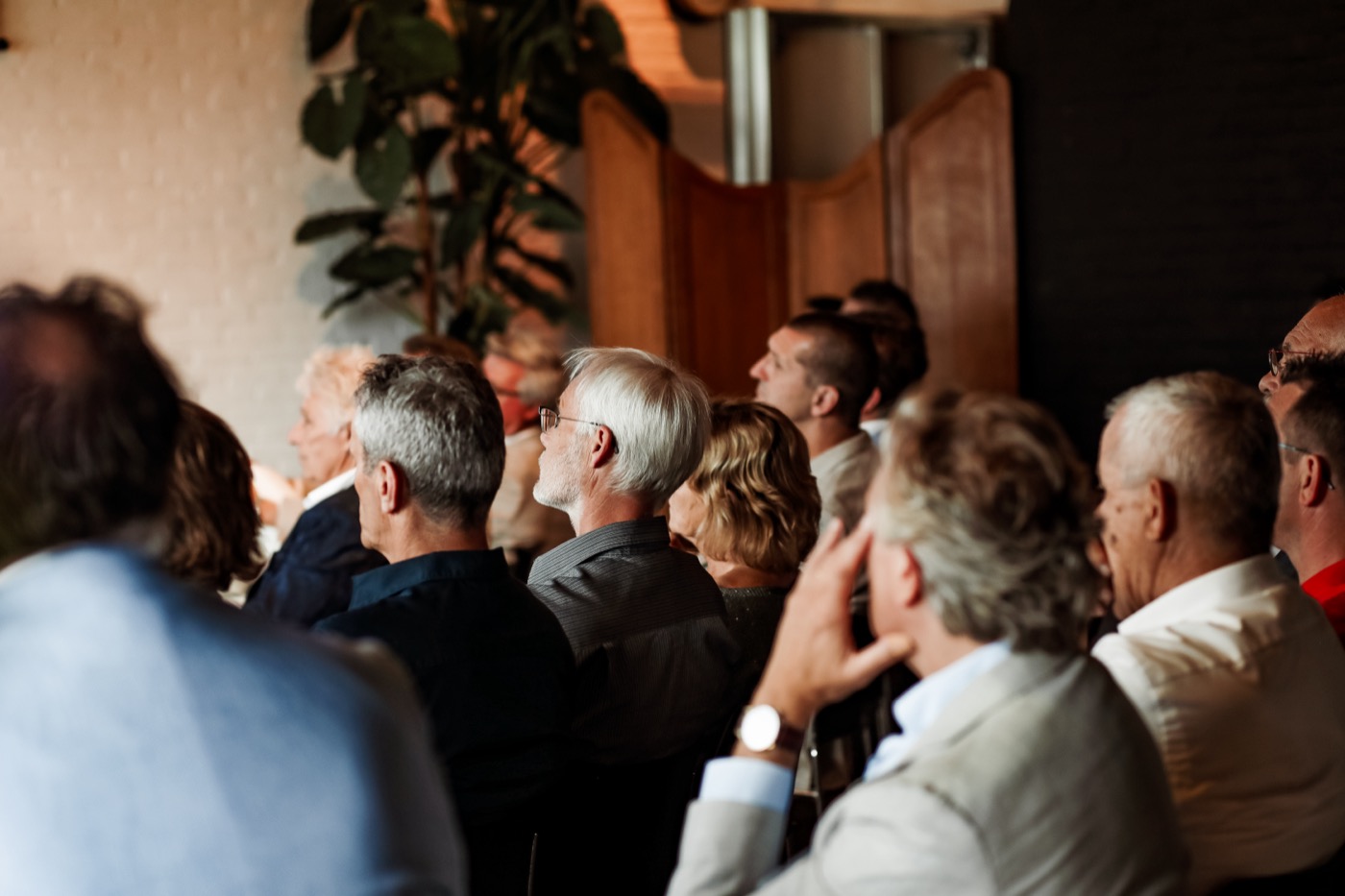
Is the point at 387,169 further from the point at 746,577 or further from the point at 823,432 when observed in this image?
the point at 746,577

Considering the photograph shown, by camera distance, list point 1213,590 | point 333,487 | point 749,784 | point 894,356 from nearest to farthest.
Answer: point 749,784 → point 1213,590 → point 333,487 → point 894,356

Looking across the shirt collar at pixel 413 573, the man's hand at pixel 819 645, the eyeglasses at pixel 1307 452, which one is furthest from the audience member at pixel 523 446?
the man's hand at pixel 819 645

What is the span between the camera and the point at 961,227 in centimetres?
572

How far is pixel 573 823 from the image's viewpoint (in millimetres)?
2021

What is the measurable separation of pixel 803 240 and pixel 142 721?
5.19 meters

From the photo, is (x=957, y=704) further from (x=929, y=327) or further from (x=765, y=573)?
(x=929, y=327)

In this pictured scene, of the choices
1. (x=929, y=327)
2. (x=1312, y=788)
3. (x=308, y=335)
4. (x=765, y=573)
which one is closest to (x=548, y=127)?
(x=308, y=335)

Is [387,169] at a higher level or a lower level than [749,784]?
higher

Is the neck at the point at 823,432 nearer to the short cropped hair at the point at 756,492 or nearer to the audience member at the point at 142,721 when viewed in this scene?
the short cropped hair at the point at 756,492

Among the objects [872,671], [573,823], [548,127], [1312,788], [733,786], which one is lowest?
[573,823]

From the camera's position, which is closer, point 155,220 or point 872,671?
point 872,671

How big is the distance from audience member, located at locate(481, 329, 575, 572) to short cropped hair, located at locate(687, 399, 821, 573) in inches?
58.8

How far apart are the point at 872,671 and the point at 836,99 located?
17.4 feet

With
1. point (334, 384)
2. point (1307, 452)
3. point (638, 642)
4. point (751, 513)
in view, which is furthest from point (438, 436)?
point (334, 384)
